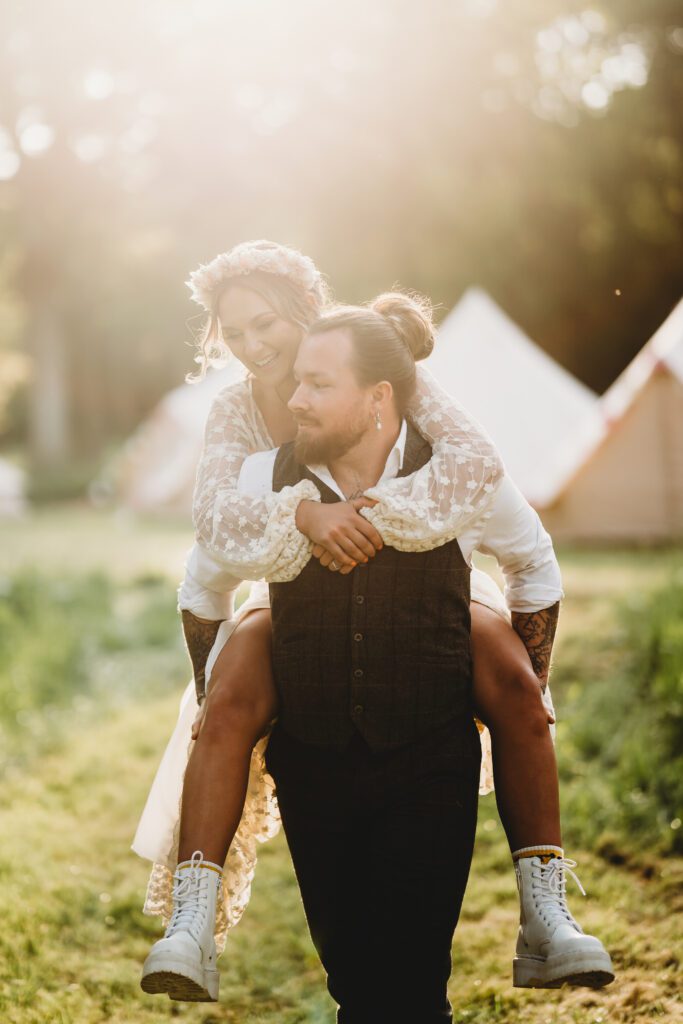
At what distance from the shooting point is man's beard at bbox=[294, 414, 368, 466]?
97.5 inches

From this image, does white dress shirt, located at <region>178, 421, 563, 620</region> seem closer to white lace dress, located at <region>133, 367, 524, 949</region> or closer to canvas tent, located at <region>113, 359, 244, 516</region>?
white lace dress, located at <region>133, 367, 524, 949</region>

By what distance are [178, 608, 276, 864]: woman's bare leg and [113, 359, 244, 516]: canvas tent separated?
50.5 feet

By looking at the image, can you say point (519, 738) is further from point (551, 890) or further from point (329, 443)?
point (329, 443)

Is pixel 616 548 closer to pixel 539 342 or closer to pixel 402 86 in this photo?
pixel 539 342

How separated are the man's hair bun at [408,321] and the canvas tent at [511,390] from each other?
392 inches

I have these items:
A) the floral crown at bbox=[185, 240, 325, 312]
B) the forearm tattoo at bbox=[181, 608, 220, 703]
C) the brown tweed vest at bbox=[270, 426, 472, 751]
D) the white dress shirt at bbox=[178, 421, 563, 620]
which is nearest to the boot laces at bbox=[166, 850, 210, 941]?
the brown tweed vest at bbox=[270, 426, 472, 751]

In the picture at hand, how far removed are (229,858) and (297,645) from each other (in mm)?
698

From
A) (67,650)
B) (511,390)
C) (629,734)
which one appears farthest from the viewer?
(511,390)

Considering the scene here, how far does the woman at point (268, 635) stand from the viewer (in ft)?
7.82

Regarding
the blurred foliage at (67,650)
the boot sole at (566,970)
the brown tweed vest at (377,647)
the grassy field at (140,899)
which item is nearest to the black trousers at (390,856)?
the brown tweed vest at (377,647)

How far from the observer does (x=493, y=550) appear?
8.68 ft

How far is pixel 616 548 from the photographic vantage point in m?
11.3

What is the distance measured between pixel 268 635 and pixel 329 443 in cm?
48

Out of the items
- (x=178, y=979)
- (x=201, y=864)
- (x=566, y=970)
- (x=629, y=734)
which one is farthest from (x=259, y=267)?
(x=629, y=734)
